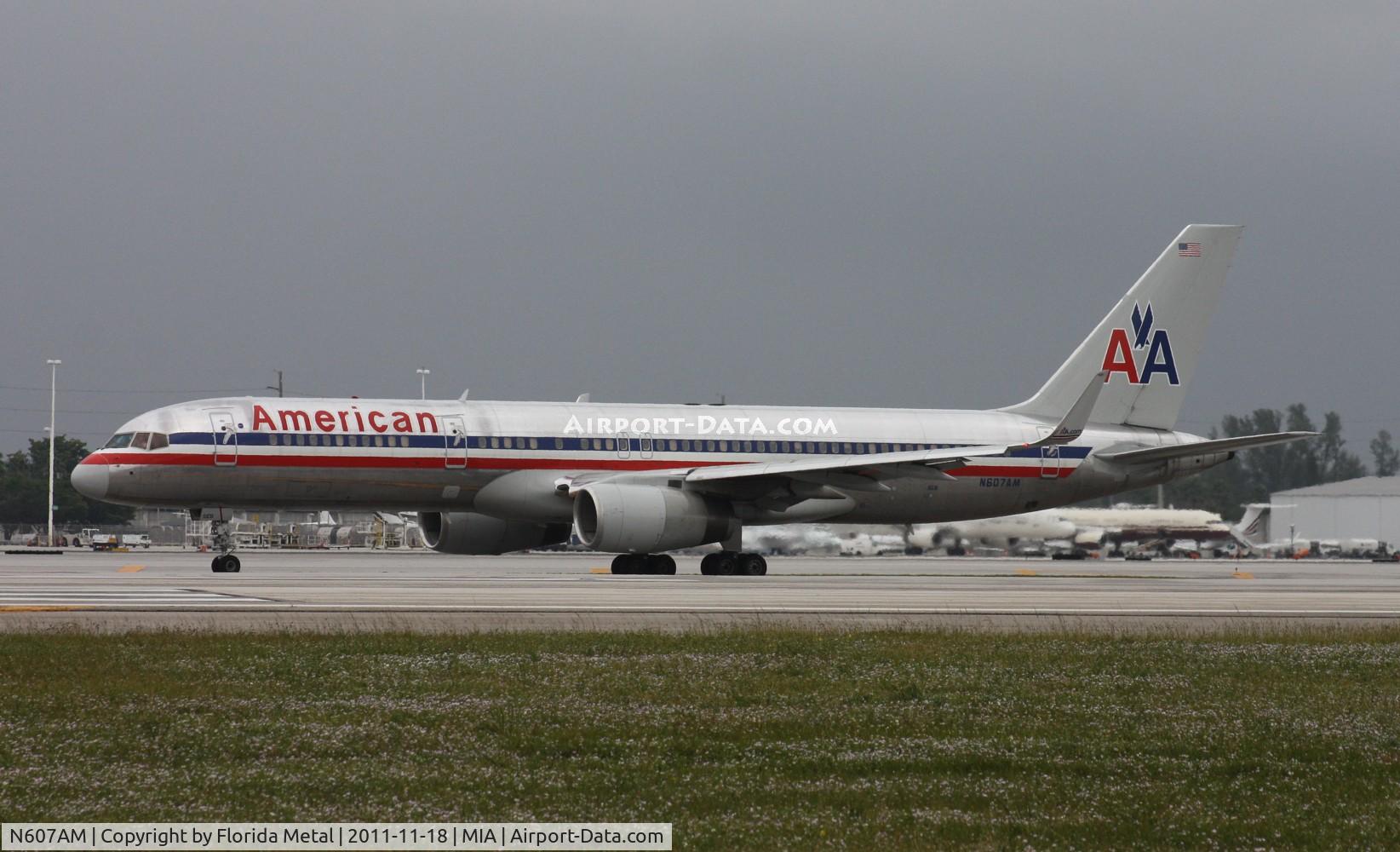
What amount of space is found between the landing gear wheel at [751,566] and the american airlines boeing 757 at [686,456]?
0.06 meters

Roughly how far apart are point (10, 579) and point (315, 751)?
22.8 metres

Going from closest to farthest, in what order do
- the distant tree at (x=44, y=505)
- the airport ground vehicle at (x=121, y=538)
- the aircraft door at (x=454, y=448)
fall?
the aircraft door at (x=454, y=448) → the airport ground vehicle at (x=121, y=538) → the distant tree at (x=44, y=505)

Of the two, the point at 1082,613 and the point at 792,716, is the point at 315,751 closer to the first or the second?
the point at 792,716

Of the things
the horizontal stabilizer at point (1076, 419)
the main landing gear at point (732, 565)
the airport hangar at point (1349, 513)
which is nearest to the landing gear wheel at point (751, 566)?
the main landing gear at point (732, 565)

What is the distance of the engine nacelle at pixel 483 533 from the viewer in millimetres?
37844

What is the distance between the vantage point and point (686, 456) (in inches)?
1427

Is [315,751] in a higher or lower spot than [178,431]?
lower

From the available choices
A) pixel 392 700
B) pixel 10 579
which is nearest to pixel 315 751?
pixel 392 700

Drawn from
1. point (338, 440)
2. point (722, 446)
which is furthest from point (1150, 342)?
point (338, 440)

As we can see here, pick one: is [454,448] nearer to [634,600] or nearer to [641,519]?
[641,519]

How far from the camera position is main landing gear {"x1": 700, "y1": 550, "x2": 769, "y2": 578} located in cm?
3546

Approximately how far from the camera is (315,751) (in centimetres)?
926

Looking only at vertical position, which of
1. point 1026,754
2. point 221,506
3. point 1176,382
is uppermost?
point 1176,382

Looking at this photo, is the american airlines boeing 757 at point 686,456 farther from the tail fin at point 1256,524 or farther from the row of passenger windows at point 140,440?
the tail fin at point 1256,524
